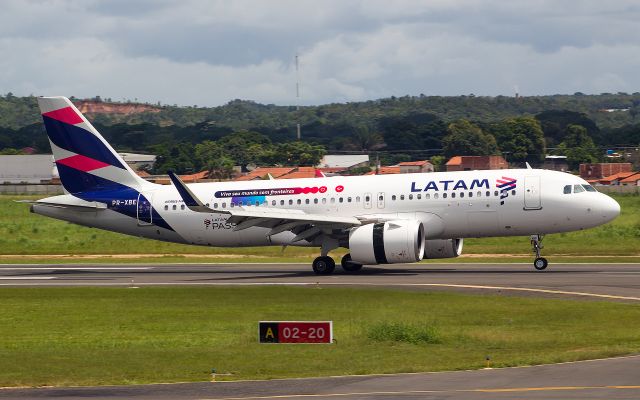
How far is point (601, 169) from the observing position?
522 feet

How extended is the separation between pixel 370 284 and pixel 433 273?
6109mm

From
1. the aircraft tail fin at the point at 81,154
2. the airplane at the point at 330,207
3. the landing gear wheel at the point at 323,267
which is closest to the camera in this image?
the airplane at the point at 330,207

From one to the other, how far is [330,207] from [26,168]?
413 feet

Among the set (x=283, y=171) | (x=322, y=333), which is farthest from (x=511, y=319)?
(x=283, y=171)

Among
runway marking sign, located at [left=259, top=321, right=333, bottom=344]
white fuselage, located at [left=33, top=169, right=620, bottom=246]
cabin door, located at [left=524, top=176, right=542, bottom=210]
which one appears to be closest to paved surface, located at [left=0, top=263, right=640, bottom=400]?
white fuselage, located at [left=33, top=169, right=620, bottom=246]

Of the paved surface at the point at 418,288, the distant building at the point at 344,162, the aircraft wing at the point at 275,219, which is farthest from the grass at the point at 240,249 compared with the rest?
the distant building at the point at 344,162

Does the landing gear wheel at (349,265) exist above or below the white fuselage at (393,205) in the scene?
below

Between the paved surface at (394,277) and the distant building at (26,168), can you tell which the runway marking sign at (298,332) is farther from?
the distant building at (26,168)

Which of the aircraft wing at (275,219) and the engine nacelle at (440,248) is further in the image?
the engine nacelle at (440,248)

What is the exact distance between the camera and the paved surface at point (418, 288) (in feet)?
72.3

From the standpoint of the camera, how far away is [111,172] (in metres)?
55.7

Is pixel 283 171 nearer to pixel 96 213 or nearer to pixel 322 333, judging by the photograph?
pixel 96 213

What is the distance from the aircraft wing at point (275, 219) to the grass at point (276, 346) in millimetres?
5886

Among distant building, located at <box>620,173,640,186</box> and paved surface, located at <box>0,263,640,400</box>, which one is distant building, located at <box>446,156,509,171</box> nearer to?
distant building, located at <box>620,173,640,186</box>
